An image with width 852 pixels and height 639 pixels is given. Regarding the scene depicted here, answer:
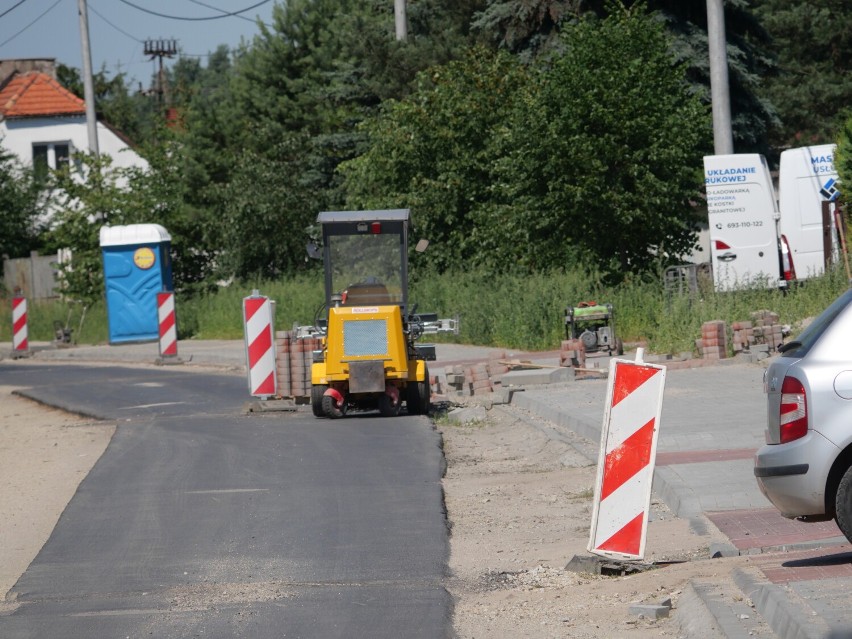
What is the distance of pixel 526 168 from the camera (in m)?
26.0

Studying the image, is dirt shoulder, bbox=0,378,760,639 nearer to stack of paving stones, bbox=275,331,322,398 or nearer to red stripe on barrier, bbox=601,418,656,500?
red stripe on barrier, bbox=601,418,656,500

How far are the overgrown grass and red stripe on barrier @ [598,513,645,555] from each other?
1088cm

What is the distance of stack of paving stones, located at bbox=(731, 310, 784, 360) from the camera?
18.5m

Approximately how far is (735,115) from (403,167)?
8814 mm

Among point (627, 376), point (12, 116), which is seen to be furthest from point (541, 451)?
point (12, 116)

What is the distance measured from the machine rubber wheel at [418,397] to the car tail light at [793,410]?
919 cm

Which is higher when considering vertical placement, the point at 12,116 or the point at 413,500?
the point at 12,116

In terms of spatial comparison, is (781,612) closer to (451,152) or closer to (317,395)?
(317,395)

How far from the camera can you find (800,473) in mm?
6895

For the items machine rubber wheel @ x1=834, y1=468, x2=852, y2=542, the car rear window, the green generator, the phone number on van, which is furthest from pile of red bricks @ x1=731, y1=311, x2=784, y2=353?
machine rubber wheel @ x1=834, y1=468, x2=852, y2=542

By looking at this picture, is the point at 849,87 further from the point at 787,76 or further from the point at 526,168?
the point at 526,168

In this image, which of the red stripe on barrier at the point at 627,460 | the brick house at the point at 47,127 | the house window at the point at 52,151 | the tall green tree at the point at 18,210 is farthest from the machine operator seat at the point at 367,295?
the house window at the point at 52,151

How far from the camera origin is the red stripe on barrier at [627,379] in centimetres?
764

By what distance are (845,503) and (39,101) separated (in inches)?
2157
